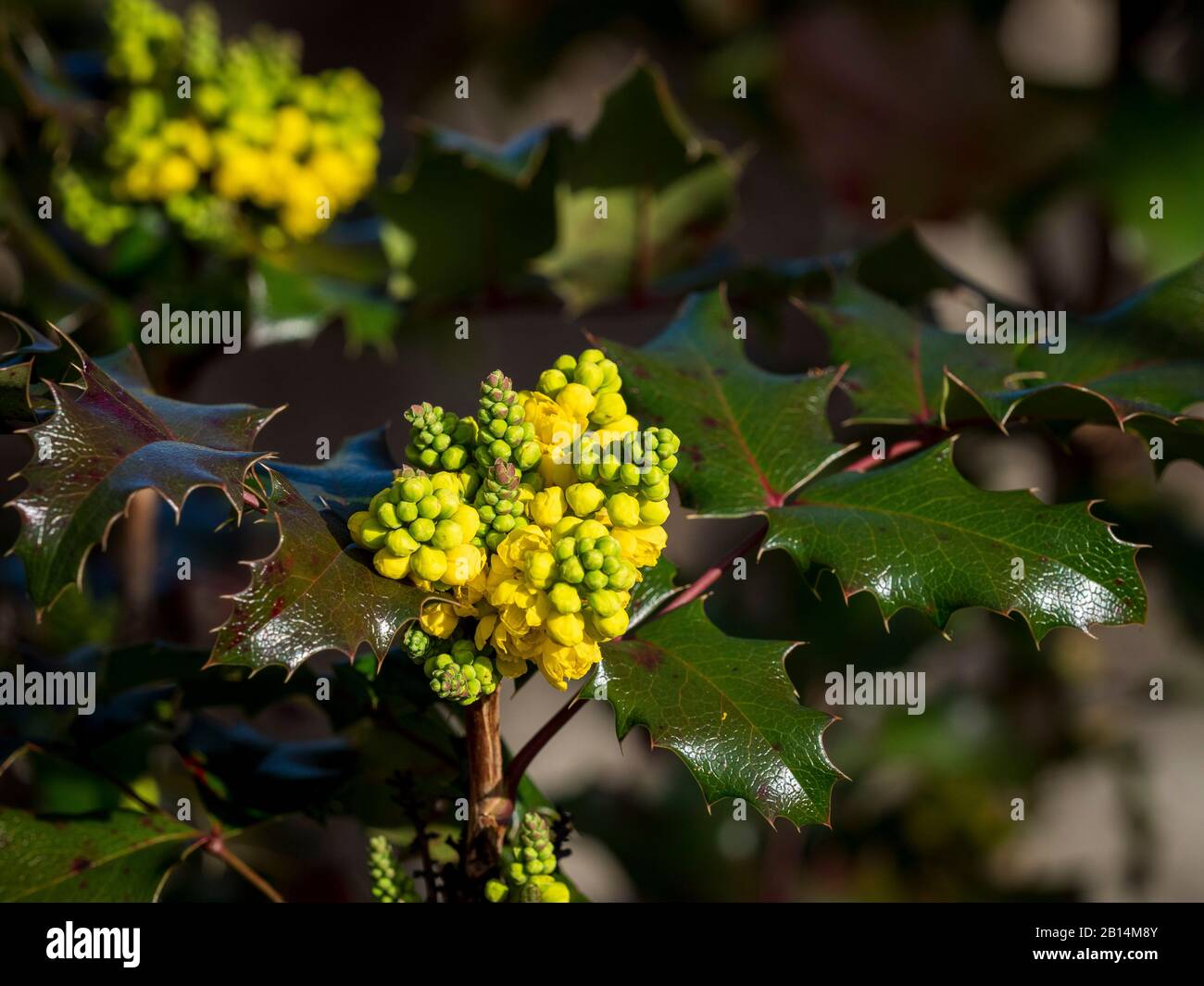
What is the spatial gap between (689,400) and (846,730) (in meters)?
1.30

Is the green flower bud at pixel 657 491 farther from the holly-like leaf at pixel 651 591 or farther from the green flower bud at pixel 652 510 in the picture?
the holly-like leaf at pixel 651 591

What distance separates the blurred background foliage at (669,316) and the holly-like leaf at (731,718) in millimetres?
172

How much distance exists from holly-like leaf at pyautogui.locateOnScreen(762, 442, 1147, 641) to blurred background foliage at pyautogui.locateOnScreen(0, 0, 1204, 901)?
185 mm

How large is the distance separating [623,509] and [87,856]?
0.44 meters

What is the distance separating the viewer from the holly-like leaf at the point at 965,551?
2.10 ft

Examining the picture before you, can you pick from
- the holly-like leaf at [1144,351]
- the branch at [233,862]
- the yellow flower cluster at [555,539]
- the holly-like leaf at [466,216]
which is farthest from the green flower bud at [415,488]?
the holly-like leaf at [466,216]

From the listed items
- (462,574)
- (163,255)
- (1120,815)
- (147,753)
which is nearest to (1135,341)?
(462,574)

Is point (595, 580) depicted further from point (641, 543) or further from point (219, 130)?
point (219, 130)

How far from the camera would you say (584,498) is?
22.0 inches

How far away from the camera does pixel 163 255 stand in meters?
1.24

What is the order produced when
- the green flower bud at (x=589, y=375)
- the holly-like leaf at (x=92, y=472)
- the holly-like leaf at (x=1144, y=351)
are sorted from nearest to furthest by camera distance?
the holly-like leaf at (x=92, y=472) < the green flower bud at (x=589, y=375) < the holly-like leaf at (x=1144, y=351)

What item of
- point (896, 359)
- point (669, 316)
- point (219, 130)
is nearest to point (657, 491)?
point (896, 359)

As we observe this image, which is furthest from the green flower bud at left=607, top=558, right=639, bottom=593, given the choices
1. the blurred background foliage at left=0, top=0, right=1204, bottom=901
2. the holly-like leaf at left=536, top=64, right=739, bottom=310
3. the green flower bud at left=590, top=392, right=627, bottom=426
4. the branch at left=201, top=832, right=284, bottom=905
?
the holly-like leaf at left=536, top=64, right=739, bottom=310
